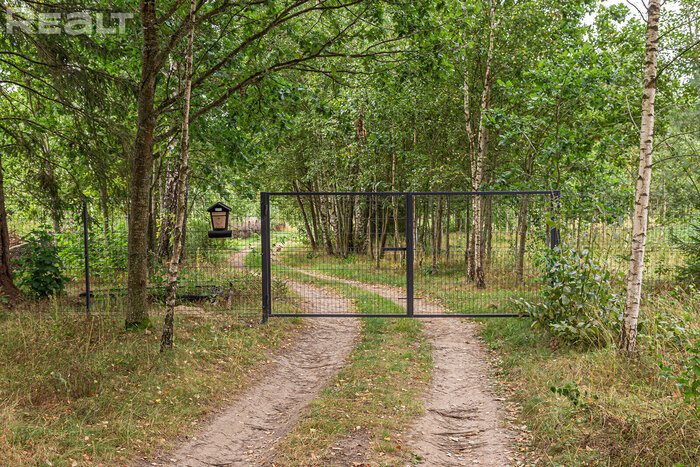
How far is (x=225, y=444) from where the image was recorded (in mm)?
4895

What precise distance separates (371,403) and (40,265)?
7.60 m

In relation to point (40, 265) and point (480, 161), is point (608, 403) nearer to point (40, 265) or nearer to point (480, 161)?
point (480, 161)

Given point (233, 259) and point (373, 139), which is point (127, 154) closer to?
point (233, 259)

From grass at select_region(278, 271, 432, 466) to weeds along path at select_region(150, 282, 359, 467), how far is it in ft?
0.99

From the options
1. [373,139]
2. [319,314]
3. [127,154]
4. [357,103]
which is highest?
[357,103]

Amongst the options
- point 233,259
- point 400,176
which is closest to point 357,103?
point 400,176

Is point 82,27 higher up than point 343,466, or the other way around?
point 82,27

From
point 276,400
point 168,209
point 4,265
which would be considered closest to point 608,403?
point 276,400

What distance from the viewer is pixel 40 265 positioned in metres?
9.19

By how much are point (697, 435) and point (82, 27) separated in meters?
9.79

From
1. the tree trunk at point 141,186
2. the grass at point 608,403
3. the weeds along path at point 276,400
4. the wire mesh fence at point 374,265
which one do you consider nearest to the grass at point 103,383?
the weeds along path at point 276,400

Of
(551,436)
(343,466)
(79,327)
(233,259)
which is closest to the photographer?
(343,466)

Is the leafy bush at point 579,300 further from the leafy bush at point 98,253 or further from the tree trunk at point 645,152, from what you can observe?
the leafy bush at point 98,253

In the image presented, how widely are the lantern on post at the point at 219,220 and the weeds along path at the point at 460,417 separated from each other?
456 centimetres
